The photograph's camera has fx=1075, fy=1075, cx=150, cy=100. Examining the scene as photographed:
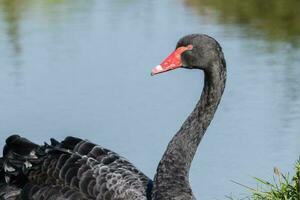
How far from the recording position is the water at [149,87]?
8594 millimetres

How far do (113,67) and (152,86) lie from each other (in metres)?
1.11

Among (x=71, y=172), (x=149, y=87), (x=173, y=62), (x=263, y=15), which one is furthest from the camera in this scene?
(x=263, y=15)

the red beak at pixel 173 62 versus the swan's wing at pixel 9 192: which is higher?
the red beak at pixel 173 62

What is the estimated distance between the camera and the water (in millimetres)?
8594

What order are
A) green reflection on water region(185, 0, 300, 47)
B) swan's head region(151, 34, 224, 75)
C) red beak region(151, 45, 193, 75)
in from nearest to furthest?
red beak region(151, 45, 193, 75) < swan's head region(151, 34, 224, 75) < green reflection on water region(185, 0, 300, 47)

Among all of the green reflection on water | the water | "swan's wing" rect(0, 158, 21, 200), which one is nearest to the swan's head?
"swan's wing" rect(0, 158, 21, 200)

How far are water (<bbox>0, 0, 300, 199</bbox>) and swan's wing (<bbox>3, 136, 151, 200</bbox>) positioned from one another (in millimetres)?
1672

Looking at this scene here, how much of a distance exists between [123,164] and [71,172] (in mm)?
289

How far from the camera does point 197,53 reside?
5.82 meters

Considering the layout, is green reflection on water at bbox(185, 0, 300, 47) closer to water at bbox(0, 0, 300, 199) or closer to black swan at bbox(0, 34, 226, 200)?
water at bbox(0, 0, 300, 199)

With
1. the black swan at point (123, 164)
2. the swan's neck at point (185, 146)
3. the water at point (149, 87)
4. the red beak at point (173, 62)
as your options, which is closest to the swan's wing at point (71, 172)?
the black swan at point (123, 164)

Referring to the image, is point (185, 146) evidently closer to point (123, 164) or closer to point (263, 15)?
point (123, 164)

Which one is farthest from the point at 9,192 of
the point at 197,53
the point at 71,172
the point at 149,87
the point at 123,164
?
the point at 149,87

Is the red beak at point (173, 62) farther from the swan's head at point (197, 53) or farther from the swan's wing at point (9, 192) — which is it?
the swan's wing at point (9, 192)
